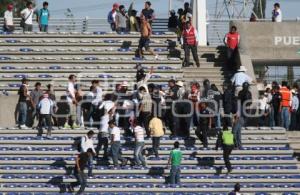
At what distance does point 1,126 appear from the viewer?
124 feet

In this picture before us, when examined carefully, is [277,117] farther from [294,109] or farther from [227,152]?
[227,152]

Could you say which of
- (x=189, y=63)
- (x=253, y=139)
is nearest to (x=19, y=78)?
(x=189, y=63)

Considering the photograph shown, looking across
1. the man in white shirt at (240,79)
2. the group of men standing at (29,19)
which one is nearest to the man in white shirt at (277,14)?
the man in white shirt at (240,79)

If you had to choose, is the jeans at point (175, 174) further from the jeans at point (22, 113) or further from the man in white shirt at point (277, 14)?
the man in white shirt at point (277, 14)

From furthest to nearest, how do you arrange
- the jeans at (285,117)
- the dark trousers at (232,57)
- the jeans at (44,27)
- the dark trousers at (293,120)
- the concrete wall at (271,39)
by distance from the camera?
1. the jeans at (44,27)
2. the concrete wall at (271,39)
3. the dark trousers at (232,57)
4. the dark trousers at (293,120)
5. the jeans at (285,117)

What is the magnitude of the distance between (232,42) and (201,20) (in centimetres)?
267

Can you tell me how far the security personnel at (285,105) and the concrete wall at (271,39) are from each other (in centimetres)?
464

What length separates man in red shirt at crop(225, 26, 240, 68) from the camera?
4050cm

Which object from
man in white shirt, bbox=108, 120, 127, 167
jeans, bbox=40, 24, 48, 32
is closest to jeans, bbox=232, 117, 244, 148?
man in white shirt, bbox=108, 120, 127, 167

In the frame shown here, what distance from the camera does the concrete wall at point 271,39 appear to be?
42.0m

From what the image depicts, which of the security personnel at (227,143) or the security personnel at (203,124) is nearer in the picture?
the security personnel at (227,143)

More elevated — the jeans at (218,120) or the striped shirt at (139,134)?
the jeans at (218,120)

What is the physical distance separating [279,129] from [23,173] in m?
7.51

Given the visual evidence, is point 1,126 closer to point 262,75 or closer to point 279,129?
point 279,129
